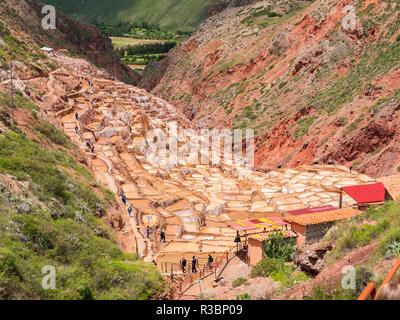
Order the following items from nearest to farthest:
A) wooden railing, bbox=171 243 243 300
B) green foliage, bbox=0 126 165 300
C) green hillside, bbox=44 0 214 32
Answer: green foliage, bbox=0 126 165 300, wooden railing, bbox=171 243 243 300, green hillside, bbox=44 0 214 32

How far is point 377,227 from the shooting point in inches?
407

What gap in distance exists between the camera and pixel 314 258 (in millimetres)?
11133

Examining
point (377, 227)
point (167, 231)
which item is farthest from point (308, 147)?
point (377, 227)

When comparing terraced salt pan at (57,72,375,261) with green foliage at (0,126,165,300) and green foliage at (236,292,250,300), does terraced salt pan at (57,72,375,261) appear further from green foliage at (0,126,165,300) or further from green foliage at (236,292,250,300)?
green foliage at (236,292,250,300)

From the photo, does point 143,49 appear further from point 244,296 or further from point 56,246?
point 244,296

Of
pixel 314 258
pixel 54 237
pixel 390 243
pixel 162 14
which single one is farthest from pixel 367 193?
pixel 162 14

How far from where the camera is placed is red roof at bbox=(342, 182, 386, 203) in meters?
15.5

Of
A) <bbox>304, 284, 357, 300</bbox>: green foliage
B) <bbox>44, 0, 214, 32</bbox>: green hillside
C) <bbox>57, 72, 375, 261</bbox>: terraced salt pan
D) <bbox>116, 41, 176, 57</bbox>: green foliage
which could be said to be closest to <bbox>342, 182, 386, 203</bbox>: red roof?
<bbox>57, 72, 375, 261</bbox>: terraced salt pan

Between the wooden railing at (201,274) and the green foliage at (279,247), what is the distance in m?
1.89

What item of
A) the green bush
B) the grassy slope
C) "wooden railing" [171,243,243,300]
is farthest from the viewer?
"wooden railing" [171,243,243,300]

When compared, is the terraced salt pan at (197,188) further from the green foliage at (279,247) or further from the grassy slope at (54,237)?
the grassy slope at (54,237)

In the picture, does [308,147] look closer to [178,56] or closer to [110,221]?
[110,221]

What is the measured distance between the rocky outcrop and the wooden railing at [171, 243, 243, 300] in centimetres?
327
